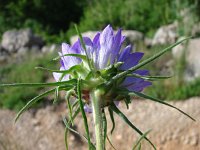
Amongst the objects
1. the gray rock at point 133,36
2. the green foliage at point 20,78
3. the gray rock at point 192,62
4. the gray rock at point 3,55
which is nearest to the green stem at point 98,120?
the gray rock at point 192,62

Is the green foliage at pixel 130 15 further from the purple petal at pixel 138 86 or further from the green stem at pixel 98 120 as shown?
the green stem at pixel 98 120

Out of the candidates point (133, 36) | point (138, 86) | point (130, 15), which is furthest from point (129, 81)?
point (130, 15)

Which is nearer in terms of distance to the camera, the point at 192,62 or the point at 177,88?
the point at 177,88

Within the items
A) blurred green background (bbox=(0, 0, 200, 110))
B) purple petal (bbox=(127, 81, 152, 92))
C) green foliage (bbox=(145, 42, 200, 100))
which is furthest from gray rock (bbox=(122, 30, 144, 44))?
purple petal (bbox=(127, 81, 152, 92))

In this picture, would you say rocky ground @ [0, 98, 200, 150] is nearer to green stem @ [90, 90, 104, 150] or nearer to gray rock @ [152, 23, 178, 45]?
gray rock @ [152, 23, 178, 45]

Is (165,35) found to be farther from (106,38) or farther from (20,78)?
(106,38)

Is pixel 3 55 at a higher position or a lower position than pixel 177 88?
higher
